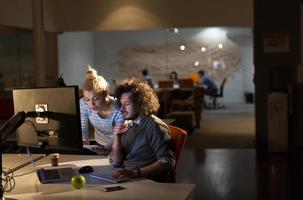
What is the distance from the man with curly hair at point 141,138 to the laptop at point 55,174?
301 mm

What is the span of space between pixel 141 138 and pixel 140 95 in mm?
278

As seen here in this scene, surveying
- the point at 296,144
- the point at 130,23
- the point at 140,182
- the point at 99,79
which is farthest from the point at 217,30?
the point at 140,182

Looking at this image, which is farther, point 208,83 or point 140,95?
point 208,83

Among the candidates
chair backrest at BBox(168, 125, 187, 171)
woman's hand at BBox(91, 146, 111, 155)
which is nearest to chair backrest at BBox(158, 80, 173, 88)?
woman's hand at BBox(91, 146, 111, 155)

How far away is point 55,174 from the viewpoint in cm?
330

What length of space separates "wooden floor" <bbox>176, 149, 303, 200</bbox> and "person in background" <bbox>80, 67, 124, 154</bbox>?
3.25ft

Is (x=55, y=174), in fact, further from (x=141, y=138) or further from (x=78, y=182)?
(x=141, y=138)

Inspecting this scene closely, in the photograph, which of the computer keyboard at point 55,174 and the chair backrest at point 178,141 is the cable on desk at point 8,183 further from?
the chair backrest at point 178,141

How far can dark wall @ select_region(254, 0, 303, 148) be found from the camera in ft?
27.3

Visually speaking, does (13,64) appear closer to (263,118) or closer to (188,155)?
(188,155)

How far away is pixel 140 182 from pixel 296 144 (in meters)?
5.84

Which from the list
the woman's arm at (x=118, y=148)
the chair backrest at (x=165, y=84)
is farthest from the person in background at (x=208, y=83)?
the woman's arm at (x=118, y=148)

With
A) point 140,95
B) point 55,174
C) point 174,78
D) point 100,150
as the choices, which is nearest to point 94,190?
point 55,174

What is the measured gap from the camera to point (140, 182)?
10.1 feet
